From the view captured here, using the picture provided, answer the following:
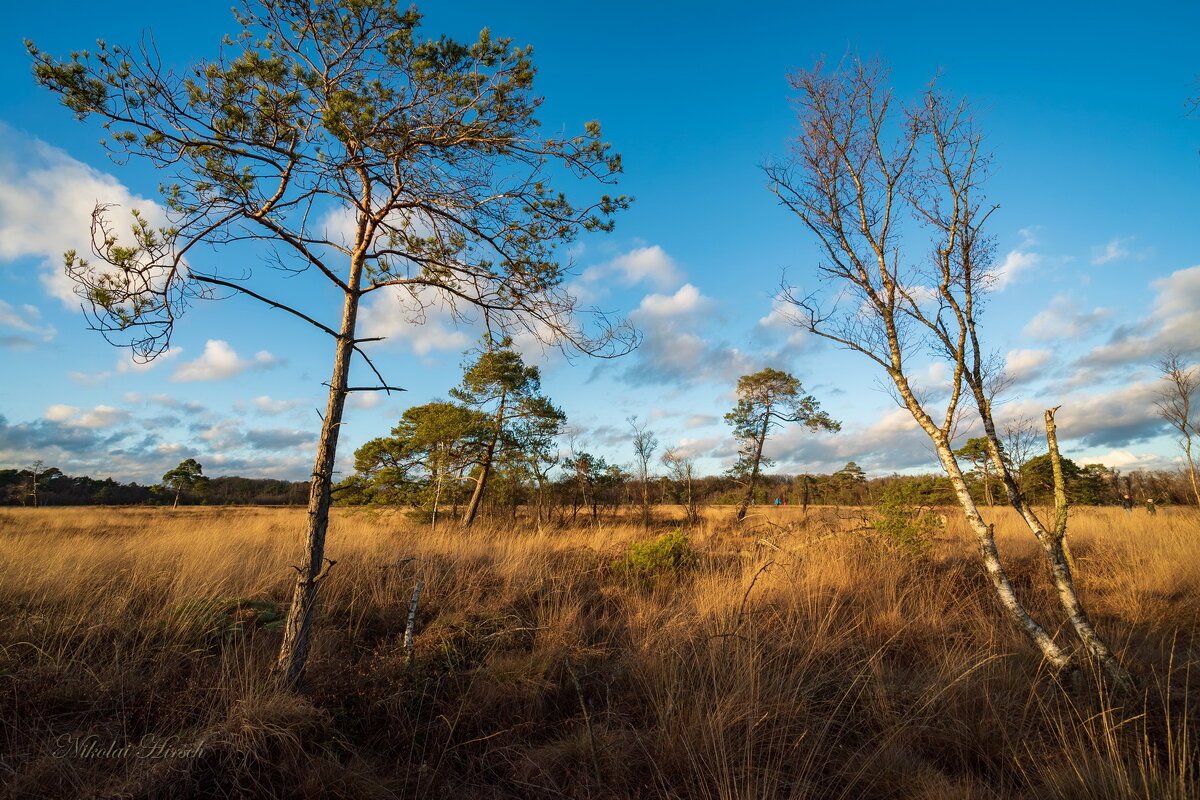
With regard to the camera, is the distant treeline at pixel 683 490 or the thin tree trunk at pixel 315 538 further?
the distant treeline at pixel 683 490

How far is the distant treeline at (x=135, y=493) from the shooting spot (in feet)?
167

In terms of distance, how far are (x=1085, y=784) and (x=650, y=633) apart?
292 centimetres

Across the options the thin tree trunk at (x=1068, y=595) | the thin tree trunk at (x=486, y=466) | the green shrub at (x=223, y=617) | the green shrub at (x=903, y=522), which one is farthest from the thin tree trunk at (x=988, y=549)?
the thin tree trunk at (x=486, y=466)

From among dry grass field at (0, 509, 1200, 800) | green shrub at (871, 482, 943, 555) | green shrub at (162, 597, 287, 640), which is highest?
green shrub at (871, 482, 943, 555)

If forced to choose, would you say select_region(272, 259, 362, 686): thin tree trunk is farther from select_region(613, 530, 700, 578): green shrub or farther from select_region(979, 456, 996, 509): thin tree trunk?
select_region(979, 456, 996, 509): thin tree trunk

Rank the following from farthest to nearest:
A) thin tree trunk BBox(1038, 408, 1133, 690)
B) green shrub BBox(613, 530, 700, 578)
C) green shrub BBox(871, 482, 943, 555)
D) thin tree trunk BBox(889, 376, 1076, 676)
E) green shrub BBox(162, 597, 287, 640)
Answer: green shrub BBox(871, 482, 943, 555) < green shrub BBox(613, 530, 700, 578) < green shrub BBox(162, 597, 287, 640) < thin tree trunk BBox(889, 376, 1076, 676) < thin tree trunk BBox(1038, 408, 1133, 690)

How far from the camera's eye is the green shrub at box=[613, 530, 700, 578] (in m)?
6.96

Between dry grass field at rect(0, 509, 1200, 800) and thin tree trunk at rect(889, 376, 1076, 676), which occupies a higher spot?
thin tree trunk at rect(889, 376, 1076, 676)

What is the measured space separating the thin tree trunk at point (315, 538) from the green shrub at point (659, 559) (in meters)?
4.46

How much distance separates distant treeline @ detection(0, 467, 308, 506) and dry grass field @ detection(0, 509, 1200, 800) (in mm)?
60630

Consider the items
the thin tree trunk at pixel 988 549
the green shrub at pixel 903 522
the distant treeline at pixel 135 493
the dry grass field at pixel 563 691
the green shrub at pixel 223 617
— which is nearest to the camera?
the dry grass field at pixel 563 691

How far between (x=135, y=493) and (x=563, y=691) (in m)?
85.6

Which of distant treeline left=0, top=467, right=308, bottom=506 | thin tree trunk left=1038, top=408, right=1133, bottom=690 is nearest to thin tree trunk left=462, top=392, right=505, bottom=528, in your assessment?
thin tree trunk left=1038, top=408, right=1133, bottom=690

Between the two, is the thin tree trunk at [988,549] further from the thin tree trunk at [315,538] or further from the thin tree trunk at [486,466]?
Result: the thin tree trunk at [486,466]
